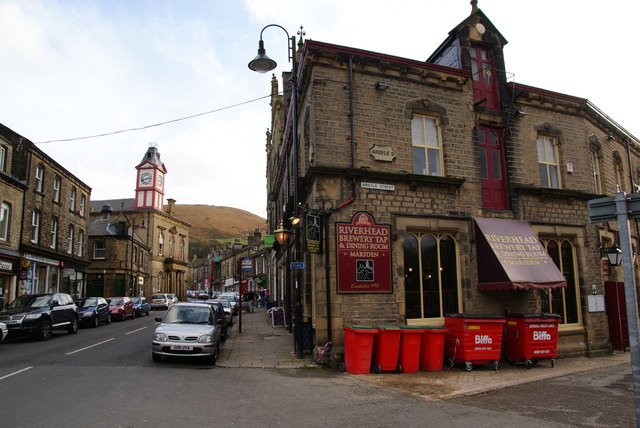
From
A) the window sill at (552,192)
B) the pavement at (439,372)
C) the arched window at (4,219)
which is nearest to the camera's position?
the pavement at (439,372)

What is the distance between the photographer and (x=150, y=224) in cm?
6178

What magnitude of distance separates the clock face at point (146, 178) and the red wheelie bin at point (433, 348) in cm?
6073

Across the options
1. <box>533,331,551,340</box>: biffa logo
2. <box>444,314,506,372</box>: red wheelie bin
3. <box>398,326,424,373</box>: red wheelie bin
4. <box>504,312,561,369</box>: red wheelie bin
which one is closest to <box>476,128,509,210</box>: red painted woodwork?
<box>504,312,561,369</box>: red wheelie bin

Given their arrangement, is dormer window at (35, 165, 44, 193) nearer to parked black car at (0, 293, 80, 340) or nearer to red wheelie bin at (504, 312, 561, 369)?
parked black car at (0, 293, 80, 340)

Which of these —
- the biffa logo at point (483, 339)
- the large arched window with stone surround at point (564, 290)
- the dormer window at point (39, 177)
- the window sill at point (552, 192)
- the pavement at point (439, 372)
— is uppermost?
the dormer window at point (39, 177)

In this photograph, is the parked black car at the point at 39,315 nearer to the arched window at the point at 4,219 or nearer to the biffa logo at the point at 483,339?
the arched window at the point at 4,219

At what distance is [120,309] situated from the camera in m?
26.4

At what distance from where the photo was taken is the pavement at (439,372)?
877 centimetres

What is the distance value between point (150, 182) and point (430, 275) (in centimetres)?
5907

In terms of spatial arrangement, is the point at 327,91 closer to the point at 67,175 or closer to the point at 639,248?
the point at 639,248

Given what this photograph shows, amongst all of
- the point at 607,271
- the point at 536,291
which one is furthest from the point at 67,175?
the point at 607,271

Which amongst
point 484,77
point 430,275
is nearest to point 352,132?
point 430,275

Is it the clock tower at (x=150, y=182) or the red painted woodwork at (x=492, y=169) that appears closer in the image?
the red painted woodwork at (x=492, y=169)

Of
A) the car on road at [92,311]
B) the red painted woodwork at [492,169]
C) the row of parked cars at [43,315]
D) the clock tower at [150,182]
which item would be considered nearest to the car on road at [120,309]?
the car on road at [92,311]
